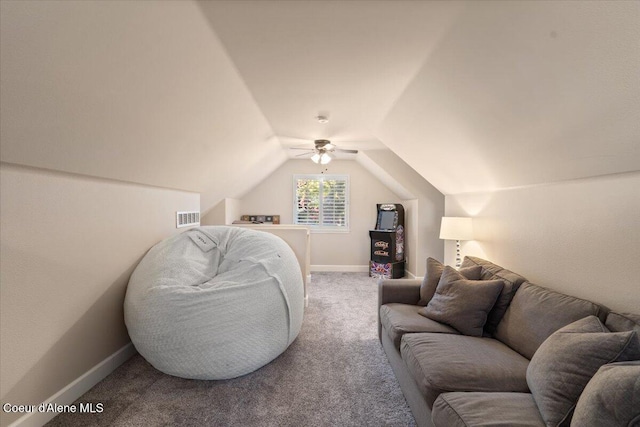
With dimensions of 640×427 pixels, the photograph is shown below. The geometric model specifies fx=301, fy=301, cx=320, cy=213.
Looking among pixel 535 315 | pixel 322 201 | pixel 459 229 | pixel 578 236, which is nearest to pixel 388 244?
pixel 322 201

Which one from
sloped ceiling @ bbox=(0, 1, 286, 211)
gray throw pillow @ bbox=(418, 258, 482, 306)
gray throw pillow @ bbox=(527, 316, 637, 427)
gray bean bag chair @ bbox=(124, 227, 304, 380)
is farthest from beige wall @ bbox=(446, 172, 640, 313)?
sloped ceiling @ bbox=(0, 1, 286, 211)

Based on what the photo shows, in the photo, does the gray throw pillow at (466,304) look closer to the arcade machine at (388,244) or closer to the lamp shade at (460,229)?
the lamp shade at (460,229)

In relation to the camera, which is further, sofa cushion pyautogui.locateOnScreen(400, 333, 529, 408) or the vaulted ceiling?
sofa cushion pyautogui.locateOnScreen(400, 333, 529, 408)

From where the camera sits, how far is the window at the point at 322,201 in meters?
6.53

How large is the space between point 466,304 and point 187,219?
11.0 ft

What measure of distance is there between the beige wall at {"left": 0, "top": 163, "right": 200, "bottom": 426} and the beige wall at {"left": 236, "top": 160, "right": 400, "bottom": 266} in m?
3.83

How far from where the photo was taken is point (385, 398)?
2150 mm

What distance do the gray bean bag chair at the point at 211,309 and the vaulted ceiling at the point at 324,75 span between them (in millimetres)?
902

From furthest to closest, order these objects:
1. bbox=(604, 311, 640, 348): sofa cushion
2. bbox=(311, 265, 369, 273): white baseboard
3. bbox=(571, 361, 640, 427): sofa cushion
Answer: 1. bbox=(311, 265, 369, 273): white baseboard
2. bbox=(604, 311, 640, 348): sofa cushion
3. bbox=(571, 361, 640, 427): sofa cushion

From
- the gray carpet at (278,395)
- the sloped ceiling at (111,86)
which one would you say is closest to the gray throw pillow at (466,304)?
the gray carpet at (278,395)

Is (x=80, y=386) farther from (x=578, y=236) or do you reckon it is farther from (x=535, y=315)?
(x=578, y=236)

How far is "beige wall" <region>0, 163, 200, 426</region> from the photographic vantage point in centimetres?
170

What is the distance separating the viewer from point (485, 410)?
1312 millimetres

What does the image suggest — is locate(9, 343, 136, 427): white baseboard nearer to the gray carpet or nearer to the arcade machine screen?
the gray carpet
